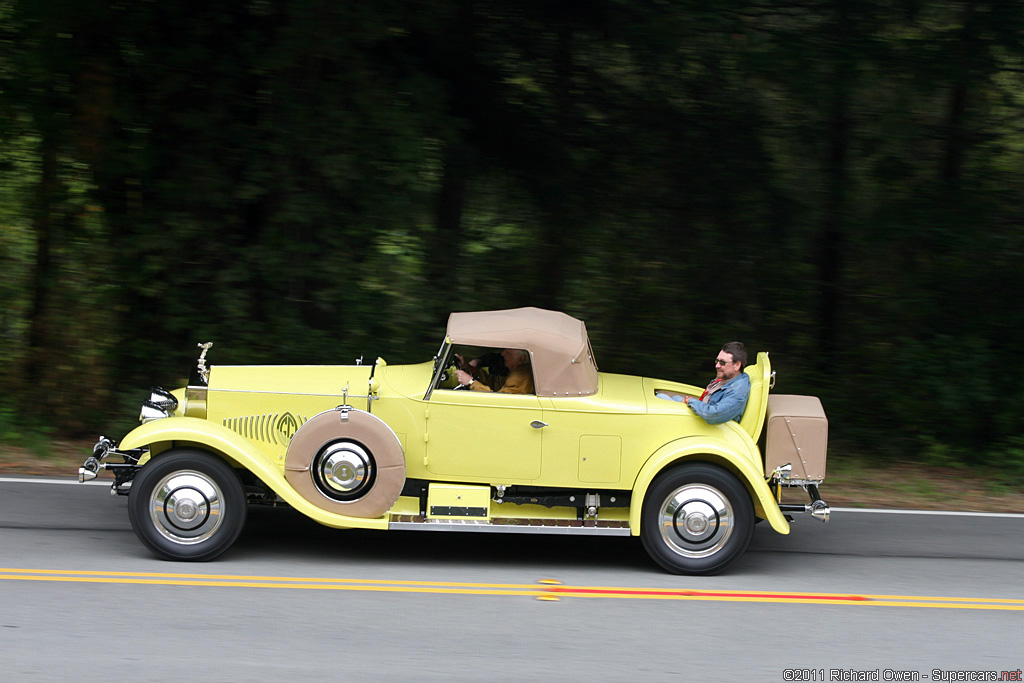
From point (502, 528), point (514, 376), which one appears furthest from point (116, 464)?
point (514, 376)

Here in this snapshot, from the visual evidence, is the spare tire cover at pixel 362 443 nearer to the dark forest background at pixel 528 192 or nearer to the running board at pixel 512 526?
the running board at pixel 512 526

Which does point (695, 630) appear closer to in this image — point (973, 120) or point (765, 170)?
point (765, 170)

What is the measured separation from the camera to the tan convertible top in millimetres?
6785

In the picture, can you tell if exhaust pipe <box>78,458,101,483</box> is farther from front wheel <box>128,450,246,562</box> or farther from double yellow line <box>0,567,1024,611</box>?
double yellow line <box>0,567,1024,611</box>

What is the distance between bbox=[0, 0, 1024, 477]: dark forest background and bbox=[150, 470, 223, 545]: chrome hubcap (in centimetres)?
479

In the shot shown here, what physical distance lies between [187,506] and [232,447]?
49 centimetres

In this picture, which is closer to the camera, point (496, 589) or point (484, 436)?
point (496, 589)

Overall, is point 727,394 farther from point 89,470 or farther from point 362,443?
point 89,470

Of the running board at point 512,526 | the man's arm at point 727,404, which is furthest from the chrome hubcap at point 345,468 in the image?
the man's arm at point 727,404

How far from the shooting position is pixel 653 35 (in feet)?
36.0

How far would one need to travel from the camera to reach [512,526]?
21.7 feet

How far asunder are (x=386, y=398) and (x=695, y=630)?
8.30 feet

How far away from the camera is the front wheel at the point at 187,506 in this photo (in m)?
6.45

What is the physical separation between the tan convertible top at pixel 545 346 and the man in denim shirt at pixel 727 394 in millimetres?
771
